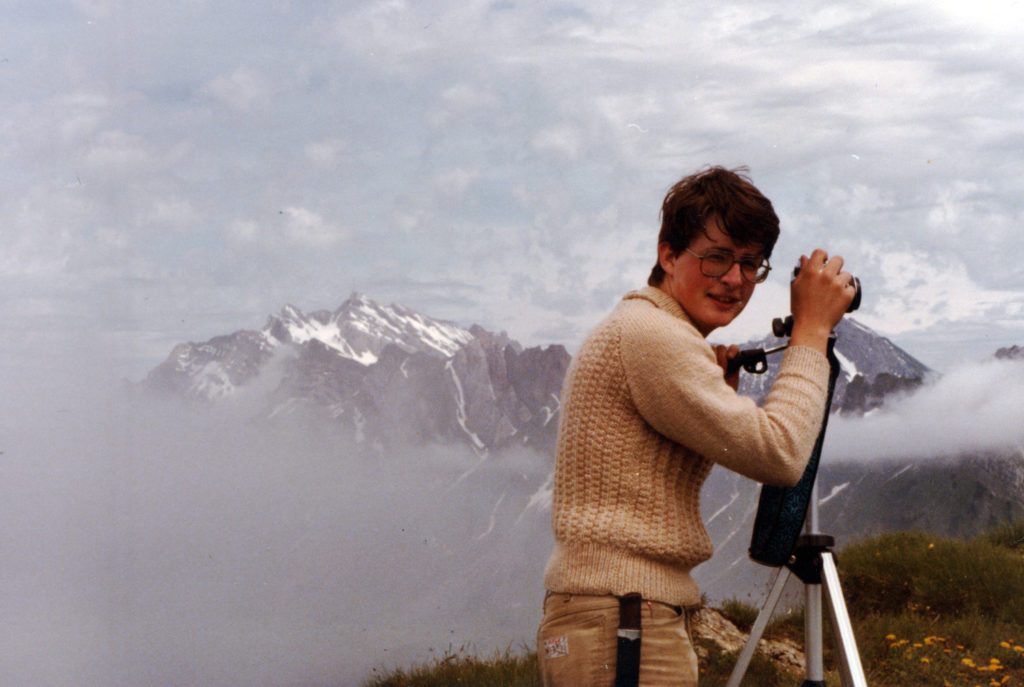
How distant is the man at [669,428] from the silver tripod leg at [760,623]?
1.51 feet

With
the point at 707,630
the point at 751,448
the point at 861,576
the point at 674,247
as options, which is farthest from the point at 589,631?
the point at 861,576

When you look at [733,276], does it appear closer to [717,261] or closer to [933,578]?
[717,261]

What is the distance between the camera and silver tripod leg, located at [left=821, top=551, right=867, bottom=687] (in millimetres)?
2654

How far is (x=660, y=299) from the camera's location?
2.33 metres

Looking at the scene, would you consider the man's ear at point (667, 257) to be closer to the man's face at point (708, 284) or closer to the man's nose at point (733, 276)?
the man's face at point (708, 284)

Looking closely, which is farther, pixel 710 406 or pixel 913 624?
pixel 913 624

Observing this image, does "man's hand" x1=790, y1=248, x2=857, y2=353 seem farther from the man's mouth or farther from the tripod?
the tripod

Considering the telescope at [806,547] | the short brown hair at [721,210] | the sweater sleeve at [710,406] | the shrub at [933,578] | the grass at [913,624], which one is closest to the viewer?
the sweater sleeve at [710,406]

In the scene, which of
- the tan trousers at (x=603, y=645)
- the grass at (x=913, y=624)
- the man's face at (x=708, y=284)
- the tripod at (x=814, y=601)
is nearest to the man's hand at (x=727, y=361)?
the man's face at (x=708, y=284)

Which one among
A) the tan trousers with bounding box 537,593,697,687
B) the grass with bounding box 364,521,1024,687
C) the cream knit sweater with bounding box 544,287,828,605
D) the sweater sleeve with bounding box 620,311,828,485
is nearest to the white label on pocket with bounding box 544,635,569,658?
the tan trousers with bounding box 537,593,697,687

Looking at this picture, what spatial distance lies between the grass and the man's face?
179 inches

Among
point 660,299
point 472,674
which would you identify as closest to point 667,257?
point 660,299

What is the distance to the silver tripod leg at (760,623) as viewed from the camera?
275cm

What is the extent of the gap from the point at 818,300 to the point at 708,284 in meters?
0.24
